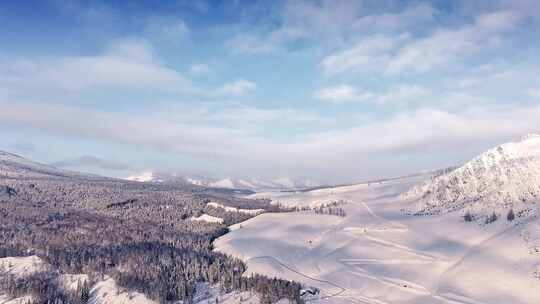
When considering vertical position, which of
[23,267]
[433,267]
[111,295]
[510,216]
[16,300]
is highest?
[510,216]

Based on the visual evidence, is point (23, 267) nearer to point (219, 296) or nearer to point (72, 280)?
point (72, 280)

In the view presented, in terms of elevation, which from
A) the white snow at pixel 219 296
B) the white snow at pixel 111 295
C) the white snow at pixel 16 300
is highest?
the white snow at pixel 219 296

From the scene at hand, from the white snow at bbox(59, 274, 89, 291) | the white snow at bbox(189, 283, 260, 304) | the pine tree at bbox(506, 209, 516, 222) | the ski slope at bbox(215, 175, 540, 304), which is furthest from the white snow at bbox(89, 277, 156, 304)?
the pine tree at bbox(506, 209, 516, 222)

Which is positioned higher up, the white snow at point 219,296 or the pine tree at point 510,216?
the pine tree at point 510,216

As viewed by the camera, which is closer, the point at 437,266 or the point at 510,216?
the point at 437,266

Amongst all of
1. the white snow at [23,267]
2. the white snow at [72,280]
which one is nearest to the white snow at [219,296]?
the white snow at [72,280]

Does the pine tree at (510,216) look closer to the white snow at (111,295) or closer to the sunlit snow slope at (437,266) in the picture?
the sunlit snow slope at (437,266)

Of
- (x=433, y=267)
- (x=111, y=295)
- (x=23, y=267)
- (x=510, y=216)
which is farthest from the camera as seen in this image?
(x=23, y=267)

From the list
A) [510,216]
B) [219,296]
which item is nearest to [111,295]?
[219,296]

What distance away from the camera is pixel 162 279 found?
16600 cm

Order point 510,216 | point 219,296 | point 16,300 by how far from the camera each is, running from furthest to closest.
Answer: point 16,300 < point 510,216 < point 219,296

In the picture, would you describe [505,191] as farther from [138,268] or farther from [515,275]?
[138,268]

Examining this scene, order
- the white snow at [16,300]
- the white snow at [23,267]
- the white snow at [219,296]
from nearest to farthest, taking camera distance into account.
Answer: the white snow at [219,296], the white snow at [16,300], the white snow at [23,267]

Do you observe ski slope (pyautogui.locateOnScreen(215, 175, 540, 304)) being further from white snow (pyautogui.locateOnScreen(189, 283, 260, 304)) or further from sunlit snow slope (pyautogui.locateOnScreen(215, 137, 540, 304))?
white snow (pyautogui.locateOnScreen(189, 283, 260, 304))
